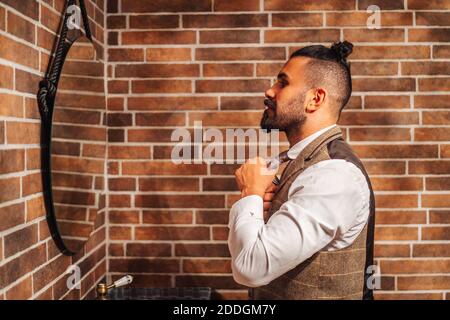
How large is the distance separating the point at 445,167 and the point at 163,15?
142cm

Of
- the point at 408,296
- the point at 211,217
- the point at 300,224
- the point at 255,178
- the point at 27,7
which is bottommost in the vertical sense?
the point at 408,296

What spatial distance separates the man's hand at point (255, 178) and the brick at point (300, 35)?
0.77 m

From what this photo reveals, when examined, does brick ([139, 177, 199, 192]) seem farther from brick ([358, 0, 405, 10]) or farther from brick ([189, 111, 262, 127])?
brick ([358, 0, 405, 10])

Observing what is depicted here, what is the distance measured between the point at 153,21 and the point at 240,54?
1.36 ft

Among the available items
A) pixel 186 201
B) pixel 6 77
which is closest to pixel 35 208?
pixel 6 77

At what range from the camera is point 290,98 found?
1.49 m

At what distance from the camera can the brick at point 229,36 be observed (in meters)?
1.98

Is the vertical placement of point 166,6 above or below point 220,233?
above

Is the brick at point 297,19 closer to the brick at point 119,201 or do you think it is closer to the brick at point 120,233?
the brick at point 119,201

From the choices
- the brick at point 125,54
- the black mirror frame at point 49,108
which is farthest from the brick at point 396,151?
the black mirror frame at point 49,108

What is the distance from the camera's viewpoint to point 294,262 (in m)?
1.22

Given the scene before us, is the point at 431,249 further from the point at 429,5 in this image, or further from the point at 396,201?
the point at 429,5
